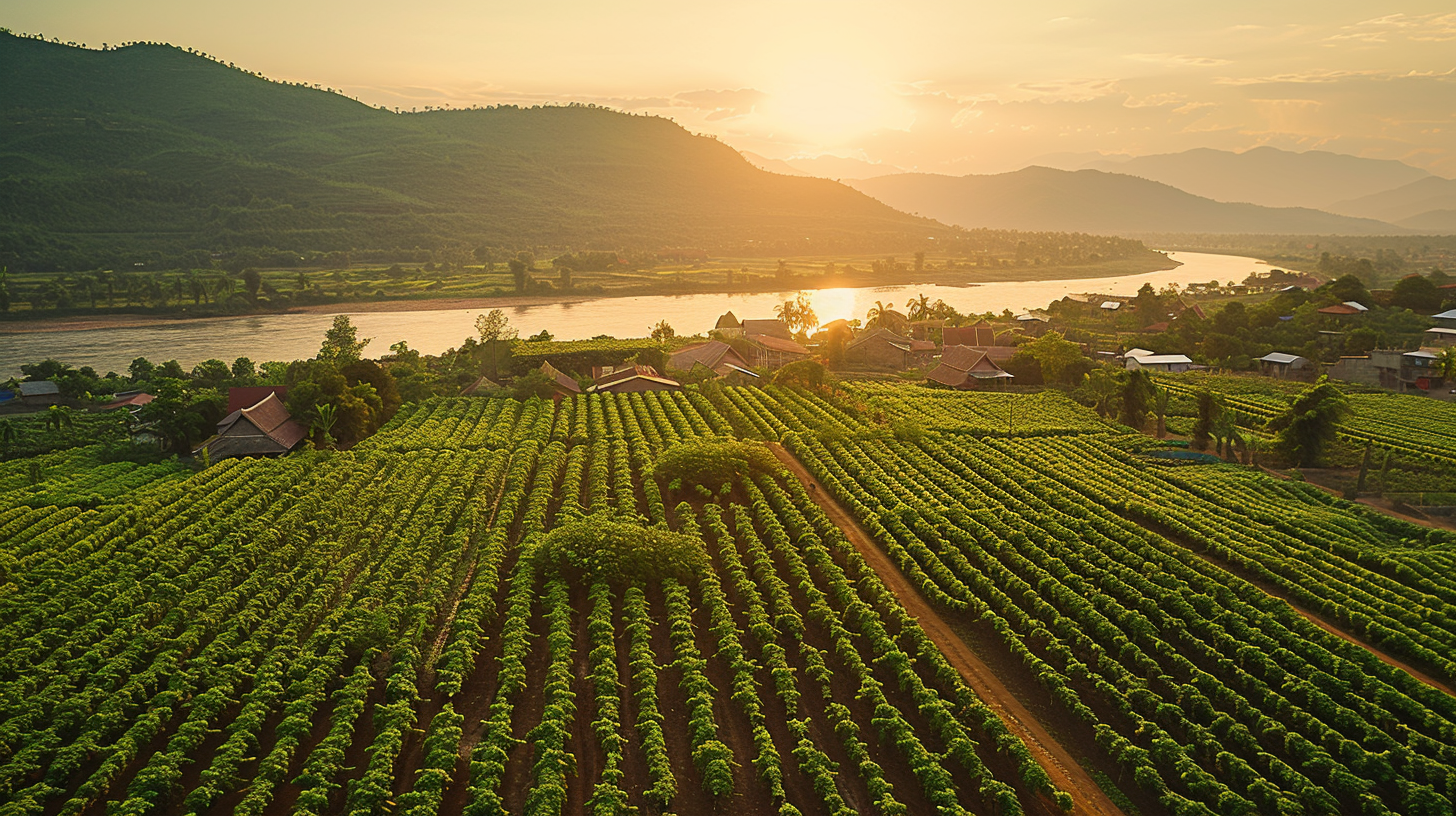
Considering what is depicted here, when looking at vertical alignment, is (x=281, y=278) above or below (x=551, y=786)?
above

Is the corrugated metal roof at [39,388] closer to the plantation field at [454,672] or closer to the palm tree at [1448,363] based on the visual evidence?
the plantation field at [454,672]

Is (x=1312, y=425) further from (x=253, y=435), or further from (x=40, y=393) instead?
(x=40, y=393)

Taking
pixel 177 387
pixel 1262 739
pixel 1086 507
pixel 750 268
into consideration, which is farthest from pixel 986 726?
pixel 750 268

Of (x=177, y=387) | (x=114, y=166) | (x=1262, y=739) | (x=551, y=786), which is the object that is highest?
(x=114, y=166)

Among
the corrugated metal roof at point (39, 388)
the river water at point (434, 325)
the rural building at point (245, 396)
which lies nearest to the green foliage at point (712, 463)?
the rural building at point (245, 396)

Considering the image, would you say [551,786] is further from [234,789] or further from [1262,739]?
[1262,739]
